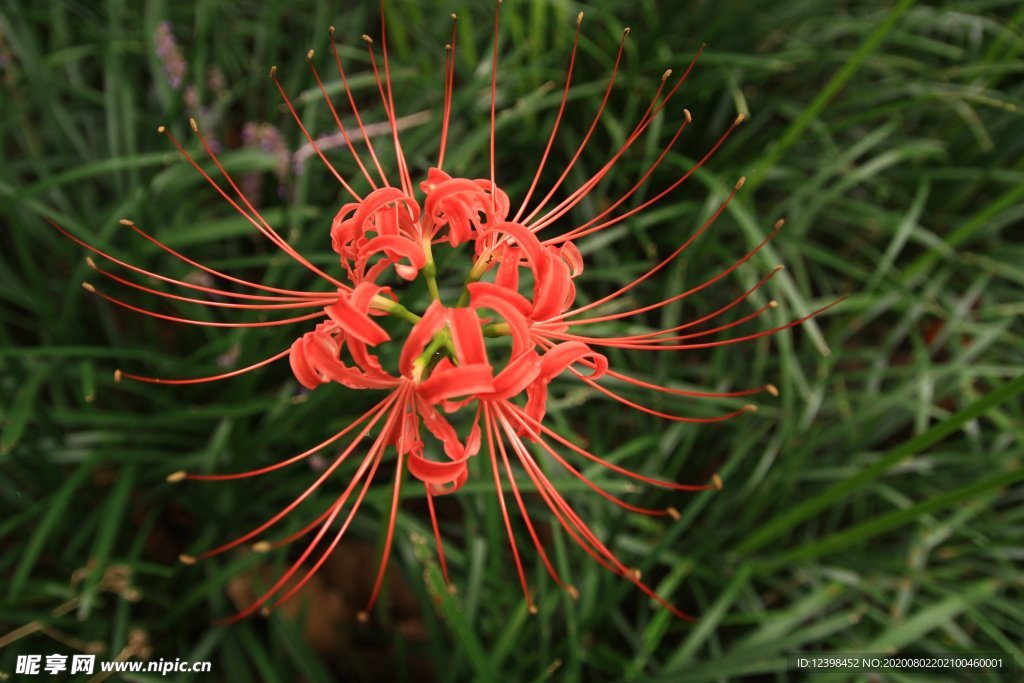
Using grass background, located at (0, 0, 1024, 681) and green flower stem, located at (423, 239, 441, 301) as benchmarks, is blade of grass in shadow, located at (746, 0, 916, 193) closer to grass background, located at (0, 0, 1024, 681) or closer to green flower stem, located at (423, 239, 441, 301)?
grass background, located at (0, 0, 1024, 681)

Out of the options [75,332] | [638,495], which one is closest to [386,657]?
[638,495]

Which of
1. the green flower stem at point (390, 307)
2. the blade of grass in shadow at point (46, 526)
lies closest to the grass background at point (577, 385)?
the blade of grass in shadow at point (46, 526)

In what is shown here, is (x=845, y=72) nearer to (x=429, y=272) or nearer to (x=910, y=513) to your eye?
(x=910, y=513)

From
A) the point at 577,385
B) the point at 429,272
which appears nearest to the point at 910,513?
the point at 577,385

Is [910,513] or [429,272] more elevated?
[429,272]

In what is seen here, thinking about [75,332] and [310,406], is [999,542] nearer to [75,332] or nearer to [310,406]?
[310,406]

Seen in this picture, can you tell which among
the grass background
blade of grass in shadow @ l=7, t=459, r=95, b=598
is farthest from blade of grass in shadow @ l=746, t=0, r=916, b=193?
blade of grass in shadow @ l=7, t=459, r=95, b=598

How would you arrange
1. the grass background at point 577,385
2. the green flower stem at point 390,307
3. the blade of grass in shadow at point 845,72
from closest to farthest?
1. the green flower stem at point 390,307
2. the blade of grass in shadow at point 845,72
3. the grass background at point 577,385

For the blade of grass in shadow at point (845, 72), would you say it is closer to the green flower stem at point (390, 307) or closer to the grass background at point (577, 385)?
the grass background at point (577, 385)

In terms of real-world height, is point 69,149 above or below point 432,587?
above
